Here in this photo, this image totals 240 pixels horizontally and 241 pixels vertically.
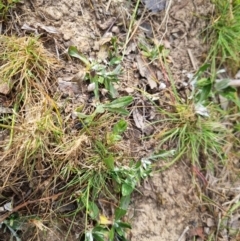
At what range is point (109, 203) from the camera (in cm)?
185

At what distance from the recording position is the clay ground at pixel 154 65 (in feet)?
6.07

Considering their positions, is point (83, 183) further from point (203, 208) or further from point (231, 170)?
point (231, 170)

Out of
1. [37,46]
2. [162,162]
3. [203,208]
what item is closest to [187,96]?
[162,162]

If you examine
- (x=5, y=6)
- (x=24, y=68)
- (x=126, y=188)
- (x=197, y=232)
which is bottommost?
(x=197, y=232)

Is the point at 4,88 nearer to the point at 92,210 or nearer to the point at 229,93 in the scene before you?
the point at 92,210

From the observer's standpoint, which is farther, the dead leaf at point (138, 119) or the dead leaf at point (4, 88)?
the dead leaf at point (138, 119)

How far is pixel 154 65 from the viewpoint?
6.57 ft

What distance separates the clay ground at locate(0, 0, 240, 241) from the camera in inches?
72.9

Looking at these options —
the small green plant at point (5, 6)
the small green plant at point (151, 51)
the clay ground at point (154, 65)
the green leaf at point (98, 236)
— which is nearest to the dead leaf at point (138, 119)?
the clay ground at point (154, 65)

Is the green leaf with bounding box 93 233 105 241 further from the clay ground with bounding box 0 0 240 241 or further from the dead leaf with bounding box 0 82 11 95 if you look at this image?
the dead leaf with bounding box 0 82 11 95

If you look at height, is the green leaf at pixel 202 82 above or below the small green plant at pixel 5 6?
below

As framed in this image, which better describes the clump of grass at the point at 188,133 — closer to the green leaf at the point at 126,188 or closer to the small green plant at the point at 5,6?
the green leaf at the point at 126,188

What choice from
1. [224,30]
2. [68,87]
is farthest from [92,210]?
[224,30]

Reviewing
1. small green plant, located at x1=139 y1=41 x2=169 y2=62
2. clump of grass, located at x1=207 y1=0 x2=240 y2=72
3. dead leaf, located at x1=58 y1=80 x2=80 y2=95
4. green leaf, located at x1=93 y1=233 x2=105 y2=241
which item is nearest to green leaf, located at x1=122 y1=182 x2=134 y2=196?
green leaf, located at x1=93 y1=233 x2=105 y2=241
